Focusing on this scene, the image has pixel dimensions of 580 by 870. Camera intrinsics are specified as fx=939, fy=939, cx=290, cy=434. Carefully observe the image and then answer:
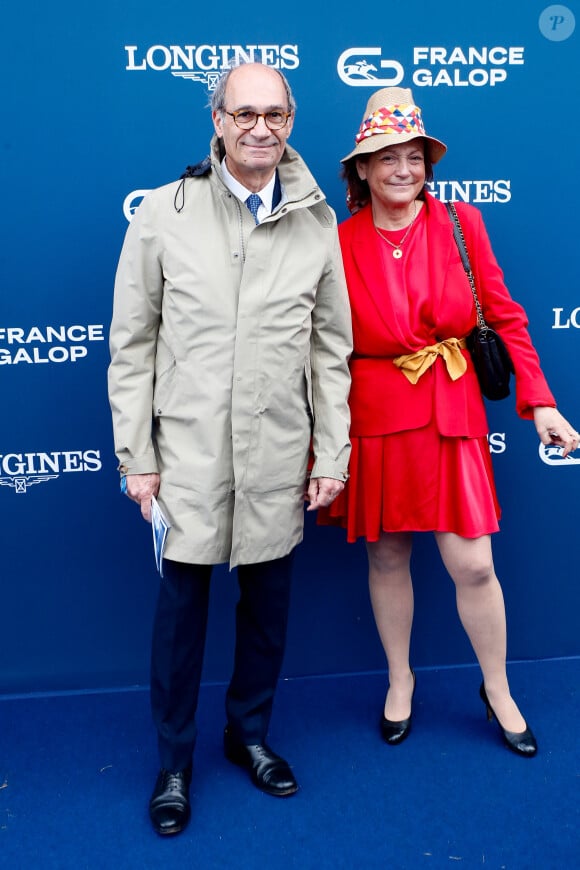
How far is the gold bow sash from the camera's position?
236 centimetres

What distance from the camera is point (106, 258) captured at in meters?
2.66

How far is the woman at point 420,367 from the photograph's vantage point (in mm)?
2326

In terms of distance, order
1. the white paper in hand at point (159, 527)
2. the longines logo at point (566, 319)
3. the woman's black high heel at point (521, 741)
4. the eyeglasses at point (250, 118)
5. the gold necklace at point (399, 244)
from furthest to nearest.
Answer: the longines logo at point (566, 319) < the woman's black high heel at point (521, 741) < the gold necklace at point (399, 244) < the white paper in hand at point (159, 527) < the eyeglasses at point (250, 118)

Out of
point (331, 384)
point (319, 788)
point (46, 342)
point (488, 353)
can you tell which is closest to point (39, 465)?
point (46, 342)

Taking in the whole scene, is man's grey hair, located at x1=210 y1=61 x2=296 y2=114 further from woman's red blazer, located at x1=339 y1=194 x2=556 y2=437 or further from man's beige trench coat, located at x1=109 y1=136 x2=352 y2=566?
woman's red blazer, located at x1=339 y1=194 x2=556 y2=437

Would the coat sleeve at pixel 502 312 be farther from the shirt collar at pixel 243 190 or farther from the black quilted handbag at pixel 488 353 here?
the shirt collar at pixel 243 190

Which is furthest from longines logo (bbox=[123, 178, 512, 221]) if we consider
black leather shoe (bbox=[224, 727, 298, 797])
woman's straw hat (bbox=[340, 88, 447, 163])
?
black leather shoe (bbox=[224, 727, 298, 797])

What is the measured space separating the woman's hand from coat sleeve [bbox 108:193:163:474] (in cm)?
99

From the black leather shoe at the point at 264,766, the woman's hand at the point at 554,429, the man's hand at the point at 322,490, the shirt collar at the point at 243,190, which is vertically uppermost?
the shirt collar at the point at 243,190

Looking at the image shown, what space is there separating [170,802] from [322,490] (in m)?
0.84

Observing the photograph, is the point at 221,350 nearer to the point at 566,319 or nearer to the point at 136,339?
the point at 136,339

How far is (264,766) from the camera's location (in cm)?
242

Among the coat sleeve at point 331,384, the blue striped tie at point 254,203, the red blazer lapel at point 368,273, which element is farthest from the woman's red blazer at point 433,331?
the blue striped tie at point 254,203

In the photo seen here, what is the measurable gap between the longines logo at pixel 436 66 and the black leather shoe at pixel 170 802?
1912 mm
